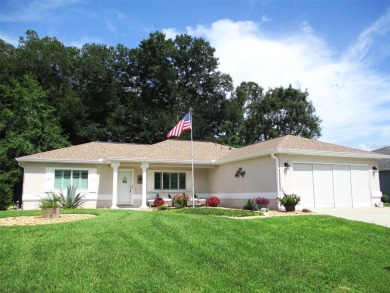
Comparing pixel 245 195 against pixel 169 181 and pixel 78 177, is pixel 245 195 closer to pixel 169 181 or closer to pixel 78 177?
pixel 169 181

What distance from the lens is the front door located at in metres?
20.7

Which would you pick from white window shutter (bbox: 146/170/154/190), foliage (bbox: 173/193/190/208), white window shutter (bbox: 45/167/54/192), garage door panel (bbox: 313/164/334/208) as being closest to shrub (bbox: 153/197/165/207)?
foliage (bbox: 173/193/190/208)

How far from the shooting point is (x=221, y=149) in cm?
2509

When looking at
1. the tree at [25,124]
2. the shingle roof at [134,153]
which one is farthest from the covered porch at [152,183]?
the tree at [25,124]

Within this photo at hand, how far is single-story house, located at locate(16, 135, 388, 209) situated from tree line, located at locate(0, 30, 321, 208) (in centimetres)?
959

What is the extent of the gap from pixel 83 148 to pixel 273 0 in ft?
48.1

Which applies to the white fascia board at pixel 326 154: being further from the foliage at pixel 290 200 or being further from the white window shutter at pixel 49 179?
the white window shutter at pixel 49 179

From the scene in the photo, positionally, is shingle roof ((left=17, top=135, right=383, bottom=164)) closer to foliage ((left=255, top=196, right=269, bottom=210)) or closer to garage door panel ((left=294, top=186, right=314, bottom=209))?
garage door panel ((left=294, top=186, right=314, bottom=209))

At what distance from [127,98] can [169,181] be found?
1837 centimetres

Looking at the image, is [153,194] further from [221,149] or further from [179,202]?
[221,149]

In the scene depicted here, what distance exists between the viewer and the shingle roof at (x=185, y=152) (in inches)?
659

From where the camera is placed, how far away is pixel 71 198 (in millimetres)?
18625

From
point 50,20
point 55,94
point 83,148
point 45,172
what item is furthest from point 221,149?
point 55,94

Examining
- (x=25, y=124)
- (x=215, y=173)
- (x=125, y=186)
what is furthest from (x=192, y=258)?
(x=25, y=124)
